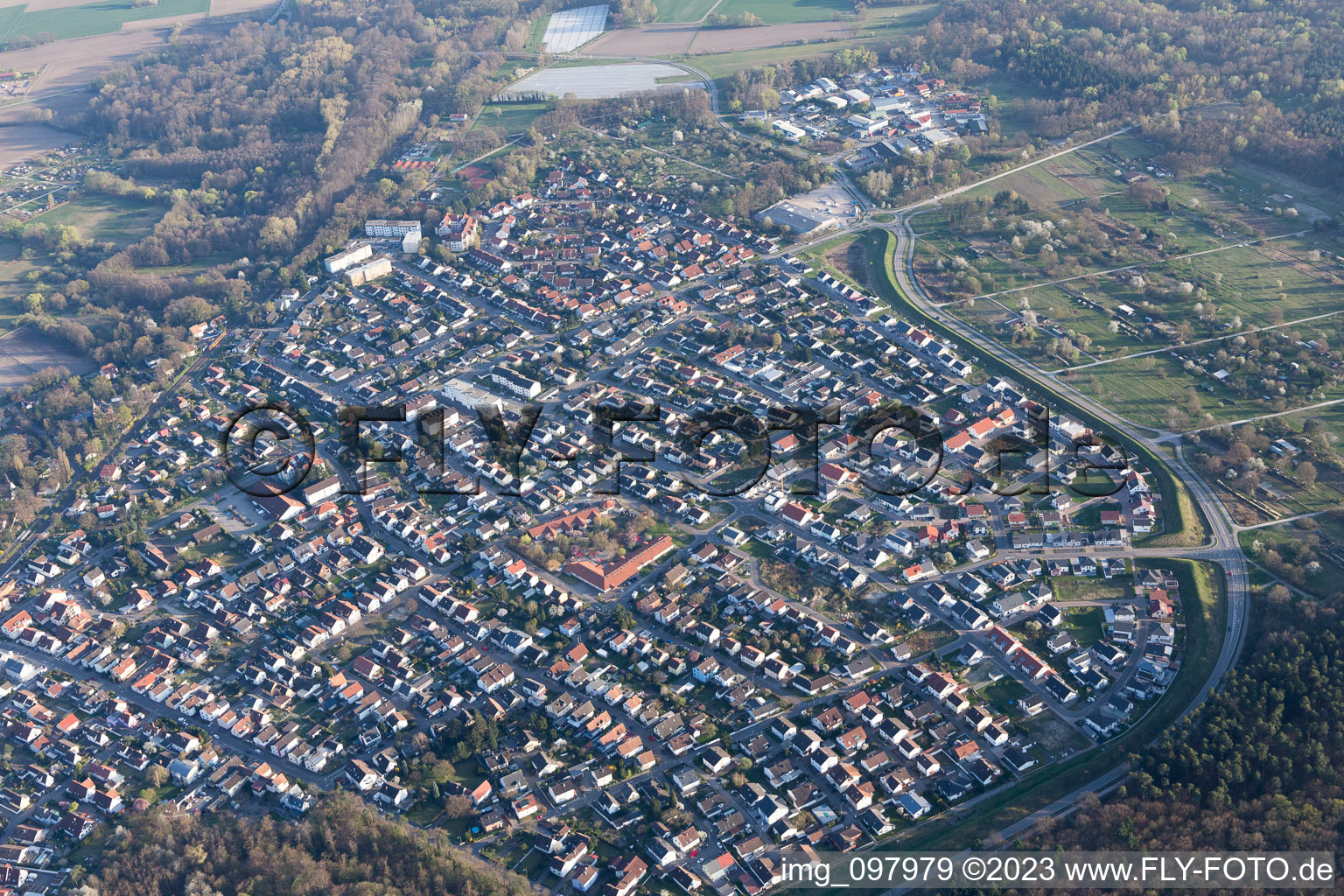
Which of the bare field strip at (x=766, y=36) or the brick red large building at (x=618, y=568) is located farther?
the bare field strip at (x=766, y=36)

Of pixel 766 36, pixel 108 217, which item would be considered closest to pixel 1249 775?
pixel 108 217

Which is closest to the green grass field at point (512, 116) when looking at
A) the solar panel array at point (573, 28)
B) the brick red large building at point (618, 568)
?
the solar panel array at point (573, 28)

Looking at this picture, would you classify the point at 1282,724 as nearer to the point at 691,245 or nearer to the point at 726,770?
the point at 726,770

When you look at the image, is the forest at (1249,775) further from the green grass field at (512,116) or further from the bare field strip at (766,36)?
the bare field strip at (766,36)

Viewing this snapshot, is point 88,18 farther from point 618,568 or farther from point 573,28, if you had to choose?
point 618,568

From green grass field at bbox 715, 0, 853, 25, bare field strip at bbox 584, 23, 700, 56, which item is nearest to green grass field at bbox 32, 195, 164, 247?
bare field strip at bbox 584, 23, 700, 56

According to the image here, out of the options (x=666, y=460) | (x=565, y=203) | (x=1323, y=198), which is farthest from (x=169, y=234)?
(x=1323, y=198)
